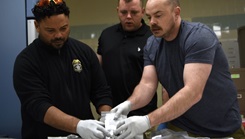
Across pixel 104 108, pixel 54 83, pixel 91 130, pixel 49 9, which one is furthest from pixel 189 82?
pixel 49 9

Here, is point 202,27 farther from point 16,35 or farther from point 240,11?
point 240,11

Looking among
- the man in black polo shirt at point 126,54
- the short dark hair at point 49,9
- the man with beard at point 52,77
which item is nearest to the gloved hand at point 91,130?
the man with beard at point 52,77

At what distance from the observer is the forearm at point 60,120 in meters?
1.33

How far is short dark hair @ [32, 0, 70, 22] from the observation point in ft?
4.93

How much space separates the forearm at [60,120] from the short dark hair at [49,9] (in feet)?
1.56

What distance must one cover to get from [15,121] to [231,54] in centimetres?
218

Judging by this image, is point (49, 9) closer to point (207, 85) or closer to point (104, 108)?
point (104, 108)

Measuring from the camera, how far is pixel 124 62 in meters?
1.98

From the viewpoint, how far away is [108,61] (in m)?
2.03

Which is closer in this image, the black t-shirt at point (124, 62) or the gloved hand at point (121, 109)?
the gloved hand at point (121, 109)

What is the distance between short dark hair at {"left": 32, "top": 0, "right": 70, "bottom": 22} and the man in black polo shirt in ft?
1.83

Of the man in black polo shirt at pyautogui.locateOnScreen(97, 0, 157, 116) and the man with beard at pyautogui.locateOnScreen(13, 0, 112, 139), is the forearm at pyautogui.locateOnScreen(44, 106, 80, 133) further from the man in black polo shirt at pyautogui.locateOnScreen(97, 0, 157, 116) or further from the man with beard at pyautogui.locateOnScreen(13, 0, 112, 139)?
the man in black polo shirt at pyautogui.locateOnScreen(97, 0, 157, 116)

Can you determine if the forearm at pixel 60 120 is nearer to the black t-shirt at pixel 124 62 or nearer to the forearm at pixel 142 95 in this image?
the forearm at pixel 142 95

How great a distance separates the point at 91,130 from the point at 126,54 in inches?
34.3
